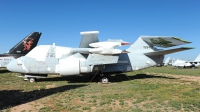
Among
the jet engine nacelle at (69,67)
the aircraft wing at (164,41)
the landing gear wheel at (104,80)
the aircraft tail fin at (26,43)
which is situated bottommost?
the landing gear wheel at (104,80)

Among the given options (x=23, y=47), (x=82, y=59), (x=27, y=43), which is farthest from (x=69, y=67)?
(x=23, y=47)

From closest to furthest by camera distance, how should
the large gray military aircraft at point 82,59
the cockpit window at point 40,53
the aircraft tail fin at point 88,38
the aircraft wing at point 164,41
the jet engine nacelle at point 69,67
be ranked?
1. the jet engine nacelle at point 69,67
2. the large gray military aircraft at point 82,59
3. the aircraft tail fin at point 88,38
4. the aircraft wing at point 164,41
5. the cockpit window at point 40,53

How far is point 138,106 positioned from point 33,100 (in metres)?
5.16

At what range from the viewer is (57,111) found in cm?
750

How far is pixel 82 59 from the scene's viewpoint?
15.5 m

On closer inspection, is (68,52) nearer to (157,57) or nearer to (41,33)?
(157,57)

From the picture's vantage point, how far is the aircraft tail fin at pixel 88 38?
48.8 ft

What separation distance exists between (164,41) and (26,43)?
56.2 feet

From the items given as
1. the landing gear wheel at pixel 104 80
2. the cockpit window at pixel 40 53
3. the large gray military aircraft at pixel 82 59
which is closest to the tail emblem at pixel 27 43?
the large gray military aircraft at pixel 82 59

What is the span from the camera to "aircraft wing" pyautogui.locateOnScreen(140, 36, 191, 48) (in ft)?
49.3

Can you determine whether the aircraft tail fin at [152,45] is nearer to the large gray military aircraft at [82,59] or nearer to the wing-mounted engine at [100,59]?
the large gray military aircraft at [82,59]

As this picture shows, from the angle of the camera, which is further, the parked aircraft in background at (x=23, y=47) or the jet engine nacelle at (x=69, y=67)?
the parked aircraft in background at (x=23, y=47)

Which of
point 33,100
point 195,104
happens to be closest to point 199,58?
point 195,104

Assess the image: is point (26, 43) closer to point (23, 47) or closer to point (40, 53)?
point (23, 47)
